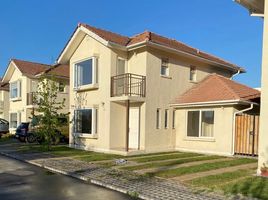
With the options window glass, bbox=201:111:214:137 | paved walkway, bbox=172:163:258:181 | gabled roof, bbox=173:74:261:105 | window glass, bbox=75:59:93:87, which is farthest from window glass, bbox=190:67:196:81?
paved walkway, bbox=172:163:258:181

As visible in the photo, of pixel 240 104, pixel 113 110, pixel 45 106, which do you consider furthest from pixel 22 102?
pixel 240 104

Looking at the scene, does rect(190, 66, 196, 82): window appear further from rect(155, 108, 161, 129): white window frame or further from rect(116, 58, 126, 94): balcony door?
rect(116, 58, 126, 94): balcony door

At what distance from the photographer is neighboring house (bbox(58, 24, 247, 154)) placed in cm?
1741

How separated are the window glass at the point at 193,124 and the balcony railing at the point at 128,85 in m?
3.42

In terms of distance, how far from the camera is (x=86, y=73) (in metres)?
19.6

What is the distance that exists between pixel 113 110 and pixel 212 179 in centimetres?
891

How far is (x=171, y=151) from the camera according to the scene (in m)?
18.6

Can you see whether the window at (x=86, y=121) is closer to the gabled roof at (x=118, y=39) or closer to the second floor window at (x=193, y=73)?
the gabled roof at (x=118, y=39)

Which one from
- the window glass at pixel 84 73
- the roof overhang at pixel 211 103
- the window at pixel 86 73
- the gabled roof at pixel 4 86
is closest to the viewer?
the roof overhang at pixel 211 103

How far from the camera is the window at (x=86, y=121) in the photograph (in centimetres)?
1858

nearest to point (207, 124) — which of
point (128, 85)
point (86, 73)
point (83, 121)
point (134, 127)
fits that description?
point (134, 127)

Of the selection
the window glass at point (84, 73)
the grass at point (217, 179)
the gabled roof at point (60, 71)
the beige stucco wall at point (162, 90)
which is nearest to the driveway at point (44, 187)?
the grass at point (217, 179)

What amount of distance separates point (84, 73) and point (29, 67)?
1478 cm

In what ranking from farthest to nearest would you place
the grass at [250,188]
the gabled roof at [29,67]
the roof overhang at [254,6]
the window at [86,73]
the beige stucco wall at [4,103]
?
the beige stucco wall at [4,103]
the gabled roof at [29,67]
the window at [86,73]
the roof overhang at [254,6]
the grass at [250,188]
